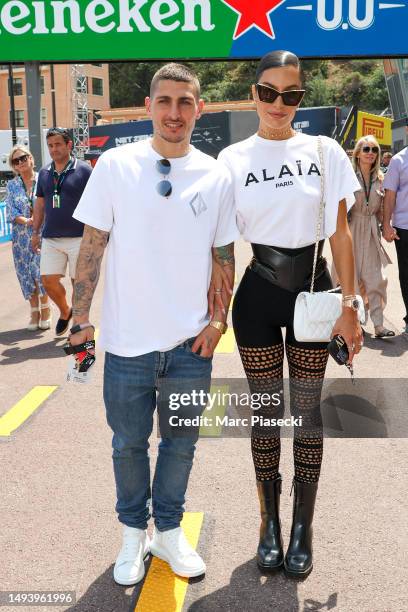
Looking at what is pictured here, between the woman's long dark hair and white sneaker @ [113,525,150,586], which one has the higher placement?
the woman's long dark hair

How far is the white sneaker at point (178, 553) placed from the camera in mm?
2891

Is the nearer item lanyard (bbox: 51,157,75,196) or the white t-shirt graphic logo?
the white t-shirt graphic logo

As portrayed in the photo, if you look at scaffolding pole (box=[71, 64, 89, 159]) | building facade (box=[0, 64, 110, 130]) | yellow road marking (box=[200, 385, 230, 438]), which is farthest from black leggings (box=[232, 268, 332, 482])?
building facade (box=[0, 64, 110, 130])

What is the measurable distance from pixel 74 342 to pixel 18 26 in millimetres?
9494

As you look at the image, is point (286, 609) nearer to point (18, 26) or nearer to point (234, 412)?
point (234, 412)

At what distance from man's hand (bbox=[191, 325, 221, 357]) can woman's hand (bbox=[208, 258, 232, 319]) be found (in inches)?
2.9

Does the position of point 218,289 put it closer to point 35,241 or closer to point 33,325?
point 35,241

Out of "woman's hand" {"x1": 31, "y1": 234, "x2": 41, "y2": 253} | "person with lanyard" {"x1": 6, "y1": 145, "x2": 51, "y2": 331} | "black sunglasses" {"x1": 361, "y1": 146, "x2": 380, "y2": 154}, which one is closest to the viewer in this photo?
"black sunglasses" {"x1": 361, "y1": 146, "x2": 380, "y2": 154}

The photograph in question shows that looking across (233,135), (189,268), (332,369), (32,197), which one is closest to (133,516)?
(189,268)

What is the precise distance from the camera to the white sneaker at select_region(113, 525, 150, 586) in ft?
9.31

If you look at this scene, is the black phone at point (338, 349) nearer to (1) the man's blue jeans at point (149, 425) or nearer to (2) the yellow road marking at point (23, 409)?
(1) the man's blue jeans at point (149, 425)

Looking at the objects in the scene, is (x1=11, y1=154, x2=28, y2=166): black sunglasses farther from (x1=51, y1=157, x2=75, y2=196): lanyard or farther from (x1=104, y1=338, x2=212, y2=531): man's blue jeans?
(x1=104, y1=338, x2=212, y2=531): man's blue jeans

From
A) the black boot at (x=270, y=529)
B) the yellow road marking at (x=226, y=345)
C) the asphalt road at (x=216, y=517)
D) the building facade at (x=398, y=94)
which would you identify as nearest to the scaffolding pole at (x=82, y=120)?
the building facade at (x=398, y=94)

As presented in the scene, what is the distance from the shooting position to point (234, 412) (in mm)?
5070
